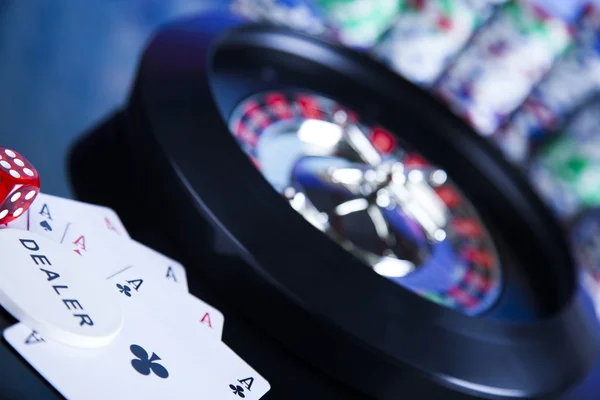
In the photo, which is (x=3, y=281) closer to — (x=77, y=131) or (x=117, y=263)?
→ (x=117, y=263)

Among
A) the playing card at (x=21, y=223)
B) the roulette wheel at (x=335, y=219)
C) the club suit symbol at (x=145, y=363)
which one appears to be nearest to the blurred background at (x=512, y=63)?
the roulette wheel at (x=335, y=219)

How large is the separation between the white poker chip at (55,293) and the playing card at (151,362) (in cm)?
2

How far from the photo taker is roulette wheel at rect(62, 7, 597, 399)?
2.92ft

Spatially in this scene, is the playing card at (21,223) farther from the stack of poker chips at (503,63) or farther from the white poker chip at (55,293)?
the stack of poker chips at (503,63)

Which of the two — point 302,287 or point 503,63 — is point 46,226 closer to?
point 302,287

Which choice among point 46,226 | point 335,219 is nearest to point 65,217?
point 46,226

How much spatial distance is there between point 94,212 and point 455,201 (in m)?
1.00

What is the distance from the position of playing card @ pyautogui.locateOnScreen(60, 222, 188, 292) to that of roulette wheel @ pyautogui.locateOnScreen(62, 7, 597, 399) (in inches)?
1.2

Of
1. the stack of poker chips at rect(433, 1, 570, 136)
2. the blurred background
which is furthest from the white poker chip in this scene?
the stack of poker chips at rect(433, 1, 570, 136)

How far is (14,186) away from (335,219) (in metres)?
0.70

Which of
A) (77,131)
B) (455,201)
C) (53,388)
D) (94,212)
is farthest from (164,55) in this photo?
(455,201)

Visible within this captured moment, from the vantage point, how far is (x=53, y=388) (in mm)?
646

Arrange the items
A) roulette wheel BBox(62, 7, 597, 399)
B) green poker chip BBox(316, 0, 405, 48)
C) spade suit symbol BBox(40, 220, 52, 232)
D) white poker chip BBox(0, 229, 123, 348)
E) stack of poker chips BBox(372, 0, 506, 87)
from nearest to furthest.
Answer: white poker chip BBox(0, 229, 123, 348) < spade suit symbol BBox(40, 220, 52, 232) < roulette wheel BBox(62, 7, 597, 399) < green poker chip BBox(316, 0, 405, 48) < stack of poker chips BBox(372, 0, 506, 87)

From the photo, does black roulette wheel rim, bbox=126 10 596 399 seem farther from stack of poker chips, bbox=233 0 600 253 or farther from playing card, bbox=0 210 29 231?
stack of poker chips, bbox=233 0 600 253
